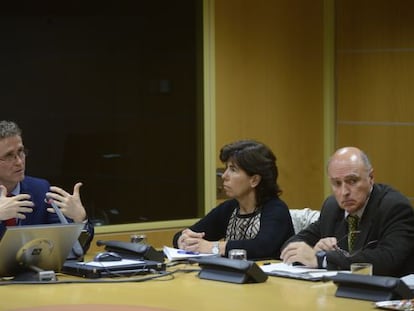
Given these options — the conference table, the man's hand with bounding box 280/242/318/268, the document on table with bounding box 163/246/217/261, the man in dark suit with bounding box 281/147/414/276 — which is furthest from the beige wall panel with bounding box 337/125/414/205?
the conference table

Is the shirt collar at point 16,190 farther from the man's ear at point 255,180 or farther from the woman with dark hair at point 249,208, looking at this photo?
the man's ear at point 255,180

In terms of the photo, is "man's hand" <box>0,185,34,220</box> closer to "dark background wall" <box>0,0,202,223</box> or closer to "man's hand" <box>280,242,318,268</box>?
"man's hand" <box>280,242,318,268</box>

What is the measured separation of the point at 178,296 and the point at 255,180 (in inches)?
61.9

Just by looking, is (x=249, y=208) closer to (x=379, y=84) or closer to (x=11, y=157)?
(x=11, y=157)

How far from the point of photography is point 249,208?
17.6ft

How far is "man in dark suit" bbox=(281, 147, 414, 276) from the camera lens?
14.5 ft

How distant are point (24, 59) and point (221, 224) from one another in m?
1.77

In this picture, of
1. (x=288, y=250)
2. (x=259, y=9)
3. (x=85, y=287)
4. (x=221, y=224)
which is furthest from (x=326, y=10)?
(x=85, y=287)

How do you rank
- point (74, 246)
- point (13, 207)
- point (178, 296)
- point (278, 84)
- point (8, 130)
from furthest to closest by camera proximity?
point (278, 84)
point (8, 130)
point (74, 246)
point (13, 207)
point (178, 296)

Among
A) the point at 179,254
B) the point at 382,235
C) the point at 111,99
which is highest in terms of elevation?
the point at 111,99

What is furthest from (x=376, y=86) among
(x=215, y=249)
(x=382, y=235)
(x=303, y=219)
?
(x=382, y=235)

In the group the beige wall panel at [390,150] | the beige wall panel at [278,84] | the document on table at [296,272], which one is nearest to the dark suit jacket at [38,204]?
the document on table at [296,272]

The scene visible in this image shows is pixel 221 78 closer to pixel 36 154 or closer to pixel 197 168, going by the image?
pixel 197 168

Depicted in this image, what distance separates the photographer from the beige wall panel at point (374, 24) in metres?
7.17
